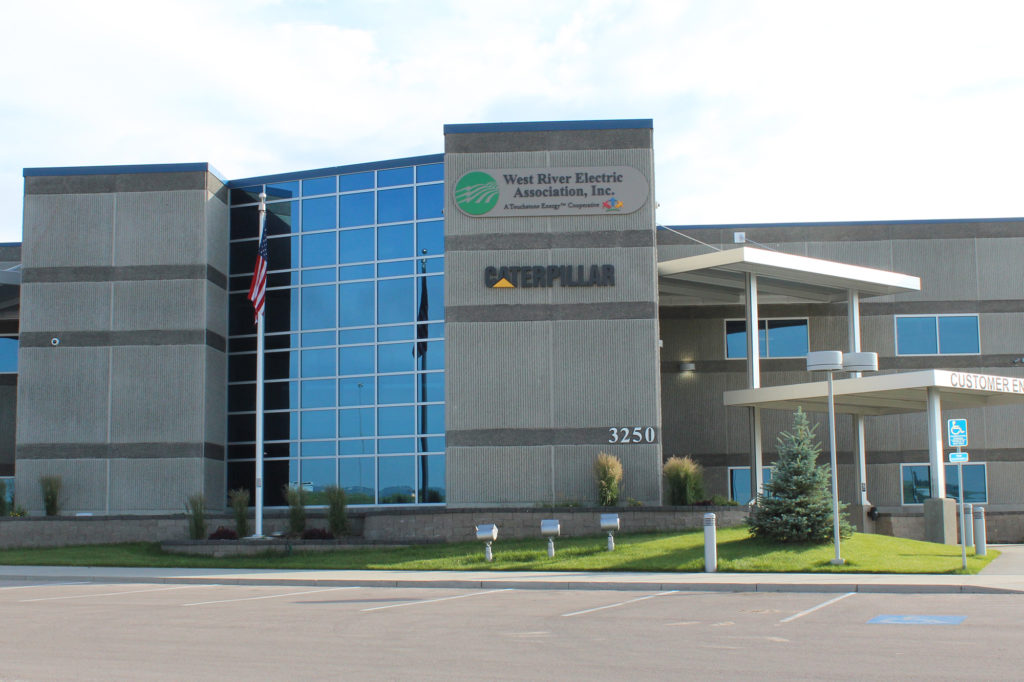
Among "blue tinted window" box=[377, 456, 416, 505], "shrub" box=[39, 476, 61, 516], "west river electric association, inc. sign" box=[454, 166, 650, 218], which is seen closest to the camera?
"west river electric association, inc. sign" box=[454, 166, 650, 218]

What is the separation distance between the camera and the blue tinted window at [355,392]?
32.6m

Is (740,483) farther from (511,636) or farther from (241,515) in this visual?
(511,636)

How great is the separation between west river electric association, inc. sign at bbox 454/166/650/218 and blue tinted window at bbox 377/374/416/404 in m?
5.65

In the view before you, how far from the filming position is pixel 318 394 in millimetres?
33125

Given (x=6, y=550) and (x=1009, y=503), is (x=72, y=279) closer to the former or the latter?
(x=6, y=550)

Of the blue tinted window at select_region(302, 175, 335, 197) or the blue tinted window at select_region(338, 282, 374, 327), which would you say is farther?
the blue tinted window at select_region(302, 175, 335, 197)

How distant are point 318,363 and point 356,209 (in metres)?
4.97

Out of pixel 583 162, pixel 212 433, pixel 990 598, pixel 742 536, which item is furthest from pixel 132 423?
pixel 990 598

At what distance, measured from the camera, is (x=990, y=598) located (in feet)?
54.2

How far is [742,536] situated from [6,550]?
1955cm

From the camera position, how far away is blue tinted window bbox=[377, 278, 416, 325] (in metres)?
32.3

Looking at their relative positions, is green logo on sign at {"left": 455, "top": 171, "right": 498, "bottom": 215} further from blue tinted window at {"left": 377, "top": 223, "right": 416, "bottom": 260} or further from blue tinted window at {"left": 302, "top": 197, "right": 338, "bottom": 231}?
blue tinted window at {"left": 302, "top": 197, "right": 338, "bottom": 231}

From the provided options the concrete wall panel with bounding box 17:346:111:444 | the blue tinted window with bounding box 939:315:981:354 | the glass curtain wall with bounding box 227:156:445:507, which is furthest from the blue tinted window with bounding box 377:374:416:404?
the blue tinted window with bounding box 939:315:981:354

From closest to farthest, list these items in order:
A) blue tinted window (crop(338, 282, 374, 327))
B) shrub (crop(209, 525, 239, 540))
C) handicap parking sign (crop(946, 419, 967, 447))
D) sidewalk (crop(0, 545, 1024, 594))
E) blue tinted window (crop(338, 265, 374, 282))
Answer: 1. sidewalk (crop(0, 545, 1024, 594))
2. handicap parking sign (crop(946, 419, 967, 447))
3. shrub (crop(209, 525, 239, 540))
4. blue tinted window (crop(338, 282, 374, 327))
5. blue tinted window (crop(338, 265, 374, 282))
